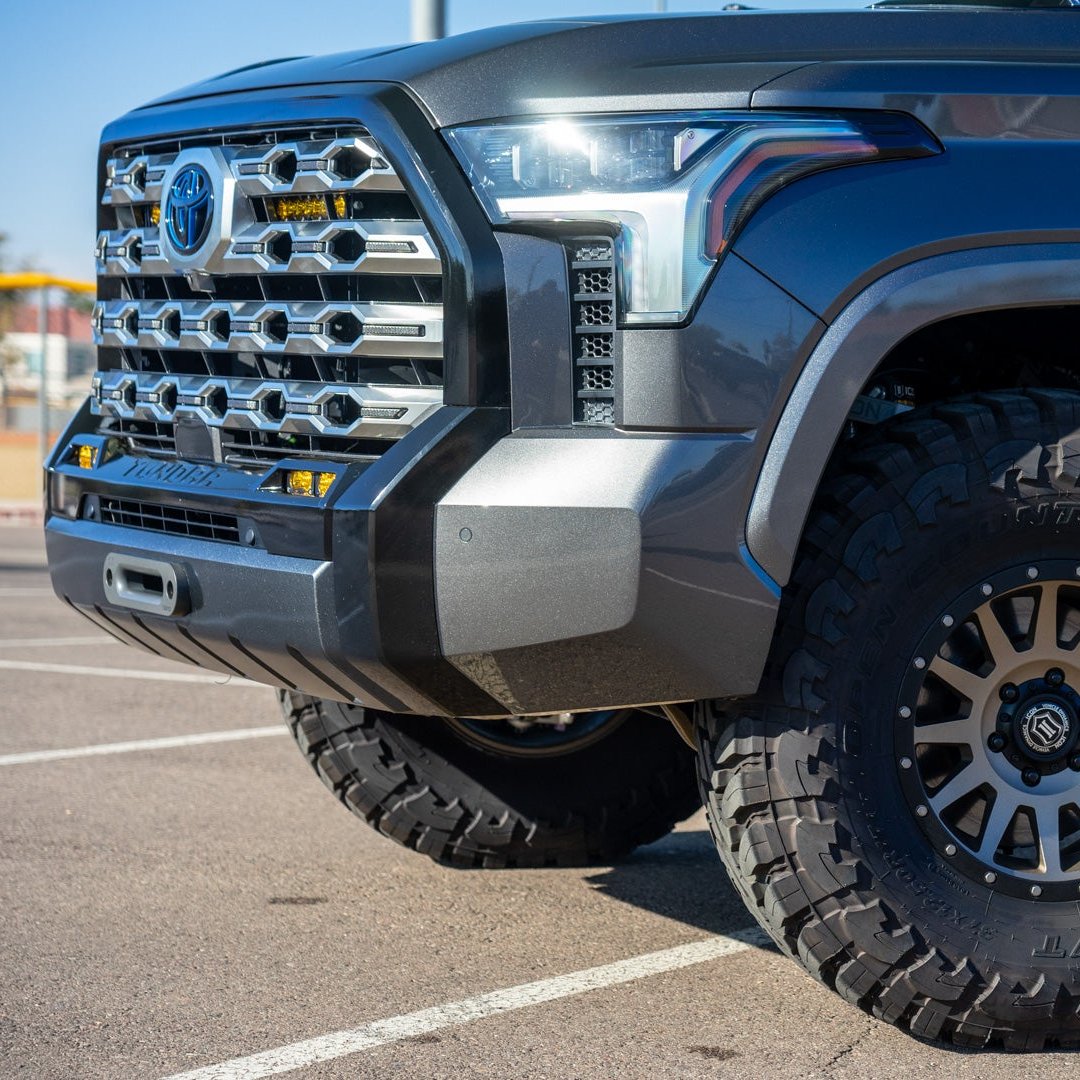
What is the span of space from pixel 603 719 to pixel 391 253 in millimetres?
1731

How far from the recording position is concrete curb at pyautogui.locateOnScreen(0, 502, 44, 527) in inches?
948

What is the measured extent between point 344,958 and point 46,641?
245 inches

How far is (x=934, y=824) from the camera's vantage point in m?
3.07

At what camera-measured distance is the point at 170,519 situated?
341cm

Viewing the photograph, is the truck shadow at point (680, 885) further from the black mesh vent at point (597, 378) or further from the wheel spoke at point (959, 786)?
the black mesh vent at point (597, 378)

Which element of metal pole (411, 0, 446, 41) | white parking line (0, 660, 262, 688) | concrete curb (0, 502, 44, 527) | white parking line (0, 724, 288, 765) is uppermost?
metal pole (411, 0, 446, 41)

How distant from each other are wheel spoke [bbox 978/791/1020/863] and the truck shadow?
997 mm

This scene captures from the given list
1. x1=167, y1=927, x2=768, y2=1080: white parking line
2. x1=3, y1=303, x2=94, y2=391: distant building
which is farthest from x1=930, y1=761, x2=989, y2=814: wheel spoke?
x1=3, y1=303, x2=94, y2=391: distant building

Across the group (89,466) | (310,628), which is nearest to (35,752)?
(89,466)

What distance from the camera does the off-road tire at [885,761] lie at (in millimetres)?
2996

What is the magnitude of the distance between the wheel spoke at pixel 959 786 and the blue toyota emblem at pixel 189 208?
6.01ft

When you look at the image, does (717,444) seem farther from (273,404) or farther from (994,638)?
(273,404)

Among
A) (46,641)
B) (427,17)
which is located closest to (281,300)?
(46,641)

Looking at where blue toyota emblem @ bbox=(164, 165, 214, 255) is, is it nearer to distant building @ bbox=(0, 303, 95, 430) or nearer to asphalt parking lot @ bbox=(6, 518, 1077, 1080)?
asphalt parking lot @ bbox=(6, 518, 1077, 1080)
